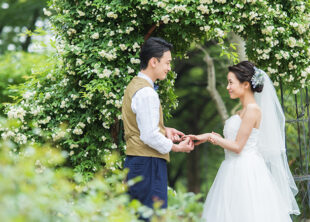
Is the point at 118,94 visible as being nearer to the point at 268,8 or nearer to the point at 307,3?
the point at 268,8

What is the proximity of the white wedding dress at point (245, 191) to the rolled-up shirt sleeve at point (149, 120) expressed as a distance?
2.90 feet

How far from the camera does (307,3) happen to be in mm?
4625

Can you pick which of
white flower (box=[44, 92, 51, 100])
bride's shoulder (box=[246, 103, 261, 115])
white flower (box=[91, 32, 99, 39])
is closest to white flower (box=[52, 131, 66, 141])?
white flower (box=[44, 92, 51, 100])

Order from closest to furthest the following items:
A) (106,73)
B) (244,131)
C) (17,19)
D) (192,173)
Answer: (244,131)
(106,73)
(17,19)
(192,173)

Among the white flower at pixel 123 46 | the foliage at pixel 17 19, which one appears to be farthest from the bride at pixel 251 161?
the foliage at pixel 17 19

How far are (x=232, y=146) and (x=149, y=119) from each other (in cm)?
94

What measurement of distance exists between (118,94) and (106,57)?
40cm

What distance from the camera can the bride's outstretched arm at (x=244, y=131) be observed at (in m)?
3.46

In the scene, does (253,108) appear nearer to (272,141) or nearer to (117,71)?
(272,141)

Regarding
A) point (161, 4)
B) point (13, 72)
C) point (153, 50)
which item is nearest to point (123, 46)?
point (161, 4)

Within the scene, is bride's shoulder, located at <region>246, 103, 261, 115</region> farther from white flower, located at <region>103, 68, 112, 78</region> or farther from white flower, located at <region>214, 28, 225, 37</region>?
white flower, located at <region>103, 68, 112, 78</region>

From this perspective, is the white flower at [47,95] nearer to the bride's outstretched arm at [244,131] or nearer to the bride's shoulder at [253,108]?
the bride's outstretched arm at [244,131]

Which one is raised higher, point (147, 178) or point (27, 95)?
point (27, 95)

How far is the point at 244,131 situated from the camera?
3.46 m
